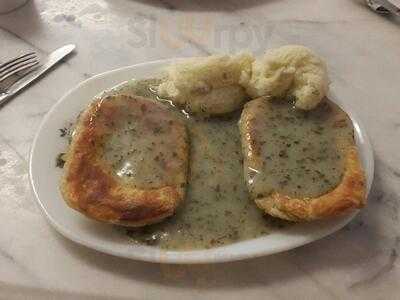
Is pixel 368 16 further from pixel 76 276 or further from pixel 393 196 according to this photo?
pixel 76 276

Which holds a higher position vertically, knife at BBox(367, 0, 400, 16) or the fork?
knife at BBox(367, 0, 400, 16)

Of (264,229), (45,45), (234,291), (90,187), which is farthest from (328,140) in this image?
(45,45)

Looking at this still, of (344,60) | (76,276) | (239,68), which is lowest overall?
(76,276)

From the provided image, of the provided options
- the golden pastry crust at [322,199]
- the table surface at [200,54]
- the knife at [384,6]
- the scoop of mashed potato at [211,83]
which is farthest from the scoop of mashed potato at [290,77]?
the knife at [384,6]

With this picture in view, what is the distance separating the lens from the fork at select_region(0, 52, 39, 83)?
1385mm

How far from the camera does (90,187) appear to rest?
3.27 feet

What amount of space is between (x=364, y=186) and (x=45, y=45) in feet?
3.21

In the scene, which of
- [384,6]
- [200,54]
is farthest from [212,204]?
[384,6]

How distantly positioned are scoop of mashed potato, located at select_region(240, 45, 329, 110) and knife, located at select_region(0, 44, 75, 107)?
0.56m

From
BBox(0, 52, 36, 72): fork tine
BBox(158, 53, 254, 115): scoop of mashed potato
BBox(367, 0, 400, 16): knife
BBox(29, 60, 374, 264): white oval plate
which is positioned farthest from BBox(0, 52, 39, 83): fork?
BBox(367, 0, 400, 16): knife

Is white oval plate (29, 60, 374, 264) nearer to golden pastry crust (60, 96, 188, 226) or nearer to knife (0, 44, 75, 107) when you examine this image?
golden pastry crust (60, 96, 188, 226)

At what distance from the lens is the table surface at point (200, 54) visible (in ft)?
3.34

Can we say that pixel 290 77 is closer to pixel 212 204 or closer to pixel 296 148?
pixel 296 148

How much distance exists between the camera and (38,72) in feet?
4.65
